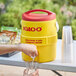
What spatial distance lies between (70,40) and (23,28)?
293 mm

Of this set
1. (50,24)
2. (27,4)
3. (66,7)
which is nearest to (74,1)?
(66,7)

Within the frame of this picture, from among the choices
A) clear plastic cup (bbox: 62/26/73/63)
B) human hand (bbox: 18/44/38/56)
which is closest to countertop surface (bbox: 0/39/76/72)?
clear plastic cup (bbox: 62/26/73/63)

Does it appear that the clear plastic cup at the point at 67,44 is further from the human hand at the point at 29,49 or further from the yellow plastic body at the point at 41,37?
the human hand at the point at 29,49

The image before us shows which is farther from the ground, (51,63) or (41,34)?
(41,34)

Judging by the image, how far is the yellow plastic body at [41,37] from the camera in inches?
58.6

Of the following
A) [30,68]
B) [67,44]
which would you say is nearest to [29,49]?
[30,68]

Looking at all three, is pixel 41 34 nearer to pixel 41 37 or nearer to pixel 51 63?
pixel 41 37

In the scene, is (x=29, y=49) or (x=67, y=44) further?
(x=67, y=44)

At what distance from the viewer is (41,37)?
150 centimetres

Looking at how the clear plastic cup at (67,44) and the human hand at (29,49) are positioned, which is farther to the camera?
the clear plastic cup at (67,44)

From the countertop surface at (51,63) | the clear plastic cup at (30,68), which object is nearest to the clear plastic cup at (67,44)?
the countertop surface at (51,63)

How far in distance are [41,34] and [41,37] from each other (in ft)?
0.06

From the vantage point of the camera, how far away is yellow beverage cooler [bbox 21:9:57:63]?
149 cm

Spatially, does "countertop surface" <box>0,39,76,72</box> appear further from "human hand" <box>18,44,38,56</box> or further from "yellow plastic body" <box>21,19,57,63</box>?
"human hand" <box>18,44,38,56</box>
